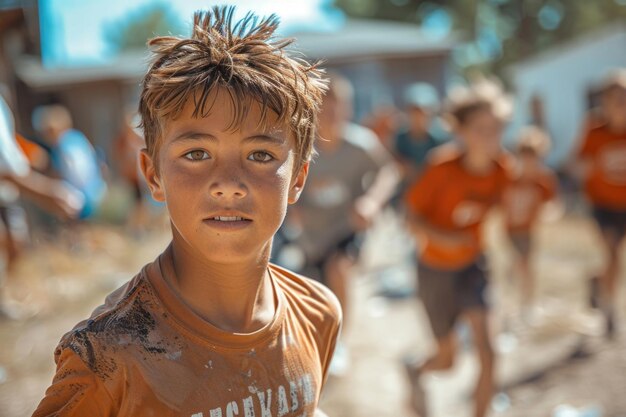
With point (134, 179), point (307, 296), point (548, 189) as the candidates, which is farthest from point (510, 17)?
point (307, 296)

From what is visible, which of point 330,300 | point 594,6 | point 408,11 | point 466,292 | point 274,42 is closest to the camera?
point 274,42

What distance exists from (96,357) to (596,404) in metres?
3.75

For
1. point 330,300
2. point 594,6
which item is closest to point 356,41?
point 330,300

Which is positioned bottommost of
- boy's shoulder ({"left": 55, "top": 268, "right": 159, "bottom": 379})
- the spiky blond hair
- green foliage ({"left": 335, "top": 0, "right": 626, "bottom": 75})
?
boy's shoulder ({"left": 55, "top": 268, "right": 159, "bottom": 379})

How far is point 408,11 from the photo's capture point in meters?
37.9

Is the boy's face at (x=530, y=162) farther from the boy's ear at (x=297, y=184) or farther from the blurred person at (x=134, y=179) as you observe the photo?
the blurred person at (x=134, y=179)

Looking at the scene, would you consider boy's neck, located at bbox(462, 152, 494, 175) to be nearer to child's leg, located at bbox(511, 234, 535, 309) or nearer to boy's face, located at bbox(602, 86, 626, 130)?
boy's face, located at bbox(602, 86, 626, 130)

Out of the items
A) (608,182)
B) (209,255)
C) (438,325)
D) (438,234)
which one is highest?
(209,255)

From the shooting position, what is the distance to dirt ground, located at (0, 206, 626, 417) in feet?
14.1

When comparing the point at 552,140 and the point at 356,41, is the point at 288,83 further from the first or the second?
the point at 356,41

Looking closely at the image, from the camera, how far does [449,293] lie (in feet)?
12.6

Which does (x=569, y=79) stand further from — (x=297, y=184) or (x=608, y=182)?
(x=297, y=184)

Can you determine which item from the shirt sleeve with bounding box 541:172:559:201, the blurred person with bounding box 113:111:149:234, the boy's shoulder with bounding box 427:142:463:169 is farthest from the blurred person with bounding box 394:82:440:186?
the blurred person with bounding box 113:111:149:234

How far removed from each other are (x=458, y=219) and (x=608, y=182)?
7.76 ft
